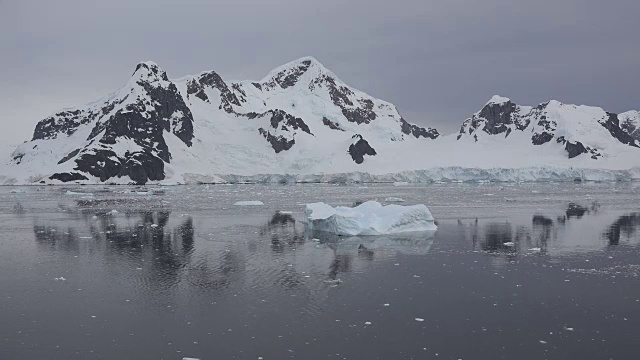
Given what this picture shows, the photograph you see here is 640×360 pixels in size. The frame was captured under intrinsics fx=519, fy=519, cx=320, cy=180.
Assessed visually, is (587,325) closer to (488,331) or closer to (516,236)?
(488,331)

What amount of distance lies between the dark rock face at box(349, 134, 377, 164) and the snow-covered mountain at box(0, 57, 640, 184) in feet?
1.07

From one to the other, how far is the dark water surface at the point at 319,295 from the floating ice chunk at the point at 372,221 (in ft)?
3.75

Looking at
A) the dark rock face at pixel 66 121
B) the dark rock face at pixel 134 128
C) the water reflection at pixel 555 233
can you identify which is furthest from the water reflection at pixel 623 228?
the dark rock face at pixel 66 121

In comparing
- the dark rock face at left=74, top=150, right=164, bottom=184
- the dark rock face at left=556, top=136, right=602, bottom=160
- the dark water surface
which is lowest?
the dark water surface

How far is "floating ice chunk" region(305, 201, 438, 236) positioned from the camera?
87.7 ft

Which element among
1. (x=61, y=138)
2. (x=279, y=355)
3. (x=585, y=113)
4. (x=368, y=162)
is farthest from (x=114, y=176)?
(x=585, y=113)

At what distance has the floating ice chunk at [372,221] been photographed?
87.7 ft

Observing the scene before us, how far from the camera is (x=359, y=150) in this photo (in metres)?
145

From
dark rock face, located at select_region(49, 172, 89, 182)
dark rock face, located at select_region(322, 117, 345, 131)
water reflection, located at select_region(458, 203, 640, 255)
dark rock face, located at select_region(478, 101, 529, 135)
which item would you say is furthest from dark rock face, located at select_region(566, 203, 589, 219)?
dark rock face, located at select_region(478, 101, 529, 135)

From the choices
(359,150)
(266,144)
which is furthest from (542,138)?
(266,144)

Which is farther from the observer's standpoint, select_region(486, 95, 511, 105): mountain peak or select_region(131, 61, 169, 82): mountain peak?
select_region(486, 95, 511, 105): mountain peak

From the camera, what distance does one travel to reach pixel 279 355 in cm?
1016

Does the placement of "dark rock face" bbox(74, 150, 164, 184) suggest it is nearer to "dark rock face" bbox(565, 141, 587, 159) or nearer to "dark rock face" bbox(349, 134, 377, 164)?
"dark rock face" bbox(349, 134, 377, 164)

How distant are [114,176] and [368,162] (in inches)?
2538
